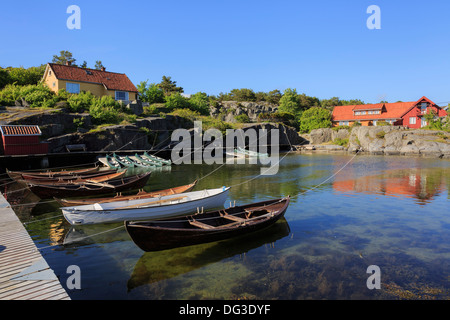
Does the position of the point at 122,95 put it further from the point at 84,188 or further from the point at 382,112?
the point at 382,112

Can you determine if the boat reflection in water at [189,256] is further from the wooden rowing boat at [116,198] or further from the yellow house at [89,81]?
the yellow house at [89,81]

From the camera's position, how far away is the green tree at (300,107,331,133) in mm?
94162

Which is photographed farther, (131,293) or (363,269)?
(363,269)

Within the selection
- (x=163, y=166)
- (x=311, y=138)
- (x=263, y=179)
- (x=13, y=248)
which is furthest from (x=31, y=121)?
(x=311, y=138)

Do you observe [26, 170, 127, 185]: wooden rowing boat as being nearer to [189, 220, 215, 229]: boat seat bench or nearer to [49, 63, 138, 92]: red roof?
[189, 220, 215, 229]: boat seat bench

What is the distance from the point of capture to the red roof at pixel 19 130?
3793cm

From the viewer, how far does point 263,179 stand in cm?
3453

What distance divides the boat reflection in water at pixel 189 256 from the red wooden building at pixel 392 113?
3263 inches

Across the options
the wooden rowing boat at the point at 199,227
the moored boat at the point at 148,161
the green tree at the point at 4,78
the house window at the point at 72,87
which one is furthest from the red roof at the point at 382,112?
the green tree at the point at 4,78

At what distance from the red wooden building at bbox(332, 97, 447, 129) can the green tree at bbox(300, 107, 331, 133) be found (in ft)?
13.9

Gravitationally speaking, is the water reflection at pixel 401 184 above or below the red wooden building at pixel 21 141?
below

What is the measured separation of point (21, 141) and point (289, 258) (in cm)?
4051
